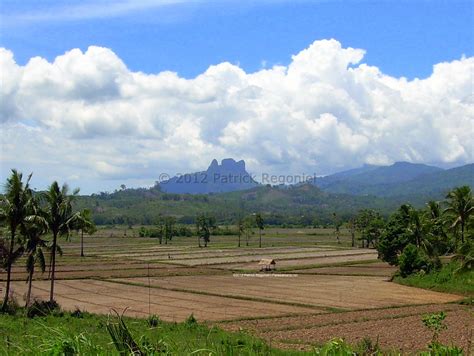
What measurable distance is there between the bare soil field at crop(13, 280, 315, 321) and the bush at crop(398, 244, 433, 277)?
1828cm

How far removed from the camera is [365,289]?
47.9 metres

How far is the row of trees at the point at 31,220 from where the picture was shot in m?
34.5

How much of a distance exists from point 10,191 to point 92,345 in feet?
102

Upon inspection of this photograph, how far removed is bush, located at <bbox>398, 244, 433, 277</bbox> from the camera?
51.9 meters

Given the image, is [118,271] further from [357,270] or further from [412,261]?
[412,261]

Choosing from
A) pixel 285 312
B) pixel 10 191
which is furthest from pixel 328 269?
pixel 10 191

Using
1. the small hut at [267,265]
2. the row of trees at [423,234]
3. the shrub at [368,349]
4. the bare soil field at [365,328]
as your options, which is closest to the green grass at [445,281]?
the row of trees at [423,234]

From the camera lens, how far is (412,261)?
52.6m

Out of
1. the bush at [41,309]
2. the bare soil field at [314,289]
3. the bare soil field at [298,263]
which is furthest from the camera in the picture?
the bare soil field at [298,263]

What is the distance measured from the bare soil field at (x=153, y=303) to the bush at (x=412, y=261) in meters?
18.3

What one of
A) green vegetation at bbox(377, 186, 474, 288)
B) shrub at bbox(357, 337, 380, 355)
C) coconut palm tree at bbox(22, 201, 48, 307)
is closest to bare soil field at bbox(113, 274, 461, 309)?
green vegetation at bbox(377, 186, 474, 288)

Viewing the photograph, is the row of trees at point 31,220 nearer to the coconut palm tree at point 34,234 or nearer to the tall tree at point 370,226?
the coconut palm tree at point 34,234

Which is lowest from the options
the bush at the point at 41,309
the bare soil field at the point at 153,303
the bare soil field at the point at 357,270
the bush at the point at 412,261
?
the bare soil field at the point at 153,303

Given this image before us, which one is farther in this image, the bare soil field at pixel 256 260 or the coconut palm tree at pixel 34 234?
the bare soil field at pixel 256 260
